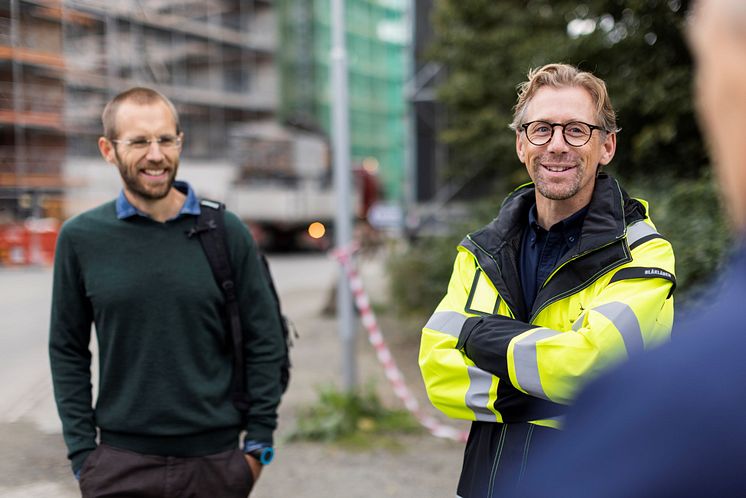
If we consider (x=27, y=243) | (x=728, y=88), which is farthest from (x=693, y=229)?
(x=27, y=243)

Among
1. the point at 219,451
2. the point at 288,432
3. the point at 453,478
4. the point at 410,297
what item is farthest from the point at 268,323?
the point at 410,297

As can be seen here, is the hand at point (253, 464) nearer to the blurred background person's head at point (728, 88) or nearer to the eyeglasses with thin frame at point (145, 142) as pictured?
the eyeglasses with thin frame at point (145, 142)

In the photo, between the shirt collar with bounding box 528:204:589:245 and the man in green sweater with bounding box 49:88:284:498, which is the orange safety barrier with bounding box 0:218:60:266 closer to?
the man in green sweater with bounding box 49:88:284:498

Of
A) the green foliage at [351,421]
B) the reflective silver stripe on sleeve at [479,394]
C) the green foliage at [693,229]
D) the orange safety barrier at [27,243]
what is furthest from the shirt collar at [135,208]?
the orange safety barrier at [27,243]

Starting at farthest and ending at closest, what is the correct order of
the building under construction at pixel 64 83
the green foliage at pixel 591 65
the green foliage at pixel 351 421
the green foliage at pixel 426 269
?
1. the green foliage at pixel 426 269
2. the green foliage at pixel 591 65
3. the building under construction at pixel 64 83
4. the green foliage at pixel 351 421

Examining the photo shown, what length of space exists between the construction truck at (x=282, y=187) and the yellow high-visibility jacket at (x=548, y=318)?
22.0 meters

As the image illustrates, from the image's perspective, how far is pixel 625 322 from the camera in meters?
1.85

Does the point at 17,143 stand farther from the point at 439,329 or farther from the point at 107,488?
the point at 439,329

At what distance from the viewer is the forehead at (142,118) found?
2.64 meters

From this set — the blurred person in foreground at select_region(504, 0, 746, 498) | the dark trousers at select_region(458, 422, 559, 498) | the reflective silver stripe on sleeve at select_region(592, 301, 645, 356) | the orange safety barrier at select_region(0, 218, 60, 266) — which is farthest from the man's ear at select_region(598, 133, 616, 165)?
the orange safety barrier at select_region(0, 218, 60, 266)

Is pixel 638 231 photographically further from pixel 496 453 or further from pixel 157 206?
pixel 157 206

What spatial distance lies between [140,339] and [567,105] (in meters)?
1.57

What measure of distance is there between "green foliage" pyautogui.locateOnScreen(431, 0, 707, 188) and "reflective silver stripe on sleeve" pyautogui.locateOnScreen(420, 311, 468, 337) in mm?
4508

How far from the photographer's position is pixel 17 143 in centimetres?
916
